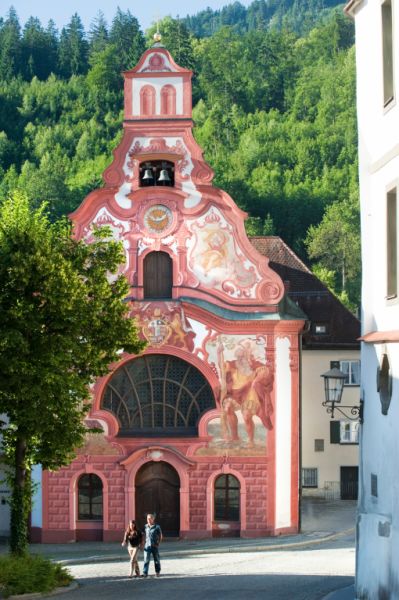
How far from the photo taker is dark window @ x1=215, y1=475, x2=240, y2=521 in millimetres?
42812

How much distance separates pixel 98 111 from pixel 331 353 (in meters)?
118

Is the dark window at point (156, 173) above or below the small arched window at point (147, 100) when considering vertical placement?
below

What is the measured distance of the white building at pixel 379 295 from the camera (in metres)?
20.7

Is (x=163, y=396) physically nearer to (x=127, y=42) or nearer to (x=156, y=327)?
(x=156, y=327)

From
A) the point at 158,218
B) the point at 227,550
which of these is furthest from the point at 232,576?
the point at 158,218

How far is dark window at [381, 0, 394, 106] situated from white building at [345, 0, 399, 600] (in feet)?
0.05

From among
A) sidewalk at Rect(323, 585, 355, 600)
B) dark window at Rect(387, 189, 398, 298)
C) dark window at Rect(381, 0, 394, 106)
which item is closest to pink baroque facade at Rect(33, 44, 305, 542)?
sidewalk at Rect(323, 585, 355, 600)

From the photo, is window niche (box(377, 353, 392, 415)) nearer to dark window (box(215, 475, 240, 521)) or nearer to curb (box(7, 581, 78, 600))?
curb (box(7, 581, 78, 600))

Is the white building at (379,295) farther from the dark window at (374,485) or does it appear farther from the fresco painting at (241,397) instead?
the fresco painting at (241,397)

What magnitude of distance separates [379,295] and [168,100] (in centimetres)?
2266

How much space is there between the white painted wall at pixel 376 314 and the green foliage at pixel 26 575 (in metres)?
7.92

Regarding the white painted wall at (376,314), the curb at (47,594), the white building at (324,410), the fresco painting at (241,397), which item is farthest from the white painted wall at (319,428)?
the white painted wall at (376,314)

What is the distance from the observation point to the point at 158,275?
4316cm

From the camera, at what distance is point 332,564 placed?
34.7m
